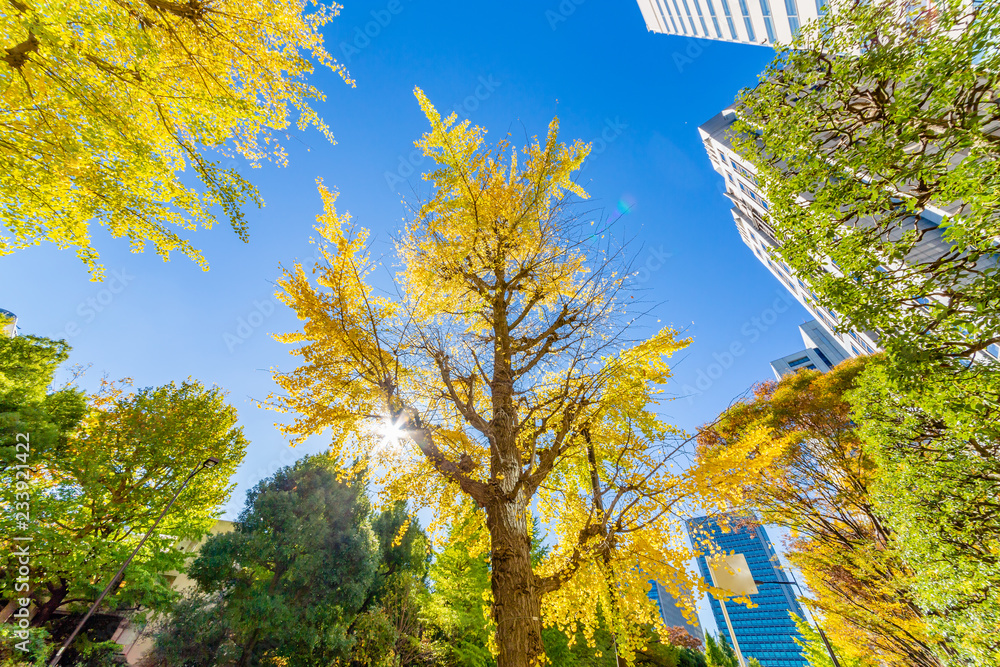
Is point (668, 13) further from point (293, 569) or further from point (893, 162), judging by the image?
point (293, 569)

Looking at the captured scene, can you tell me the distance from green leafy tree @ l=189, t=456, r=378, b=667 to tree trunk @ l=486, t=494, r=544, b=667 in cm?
1140

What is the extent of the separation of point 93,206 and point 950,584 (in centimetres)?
1226

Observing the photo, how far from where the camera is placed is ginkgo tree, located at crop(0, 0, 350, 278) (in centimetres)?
333

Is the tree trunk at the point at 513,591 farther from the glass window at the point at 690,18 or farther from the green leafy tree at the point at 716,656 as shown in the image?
the glass window at the point at 690,18

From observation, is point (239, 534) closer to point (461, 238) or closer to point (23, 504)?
point (23, 504)

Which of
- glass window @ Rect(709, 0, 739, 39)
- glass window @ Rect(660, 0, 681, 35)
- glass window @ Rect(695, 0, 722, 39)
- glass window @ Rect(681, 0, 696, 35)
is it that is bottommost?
glass window @ Rect(709, 0, 739, 39)

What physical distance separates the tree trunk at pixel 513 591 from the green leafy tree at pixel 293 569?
1140 centimetres

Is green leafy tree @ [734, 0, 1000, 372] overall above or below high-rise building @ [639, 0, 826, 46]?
below

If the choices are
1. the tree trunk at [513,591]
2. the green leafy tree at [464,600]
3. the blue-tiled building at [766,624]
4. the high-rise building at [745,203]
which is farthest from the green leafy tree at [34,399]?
the blue-tiled building at [766,624]

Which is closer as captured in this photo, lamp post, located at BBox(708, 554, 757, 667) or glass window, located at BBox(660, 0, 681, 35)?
lamp post, located at BBox(708, 554, 757, 667)

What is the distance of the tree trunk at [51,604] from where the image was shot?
9.61m

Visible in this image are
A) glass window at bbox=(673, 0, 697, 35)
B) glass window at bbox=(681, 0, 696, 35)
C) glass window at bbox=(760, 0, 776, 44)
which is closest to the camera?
glass window at bbox=(760, 0, 776, 44)

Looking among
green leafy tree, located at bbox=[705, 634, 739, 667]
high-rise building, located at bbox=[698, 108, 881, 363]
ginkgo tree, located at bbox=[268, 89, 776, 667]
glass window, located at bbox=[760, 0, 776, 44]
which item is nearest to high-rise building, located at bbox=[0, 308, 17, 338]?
ginkgo tree, located at bbox=[268, 89, 776, 667]

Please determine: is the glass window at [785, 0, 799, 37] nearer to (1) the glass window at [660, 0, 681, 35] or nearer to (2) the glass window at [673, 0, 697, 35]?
(2) the glass window at [673, 0, 697, 35]
